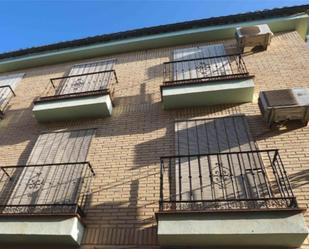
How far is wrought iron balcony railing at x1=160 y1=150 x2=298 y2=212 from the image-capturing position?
15.2ft

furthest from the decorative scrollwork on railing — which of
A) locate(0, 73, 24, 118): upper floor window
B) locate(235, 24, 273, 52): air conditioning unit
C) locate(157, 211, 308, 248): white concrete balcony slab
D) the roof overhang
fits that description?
the roof overhang

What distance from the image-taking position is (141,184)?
18.1 ft

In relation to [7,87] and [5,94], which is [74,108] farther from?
[7,87]

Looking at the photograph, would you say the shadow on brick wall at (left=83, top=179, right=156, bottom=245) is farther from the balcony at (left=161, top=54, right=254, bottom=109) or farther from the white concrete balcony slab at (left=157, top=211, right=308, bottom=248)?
the balcony at (left=161, top=54, right=254, bottom=109)

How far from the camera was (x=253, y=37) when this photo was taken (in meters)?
8.20

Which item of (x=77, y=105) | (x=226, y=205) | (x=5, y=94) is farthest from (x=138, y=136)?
(x=5, y=94)

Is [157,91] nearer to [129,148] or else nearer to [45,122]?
[129,148]

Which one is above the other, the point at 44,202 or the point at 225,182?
the point at 225,182

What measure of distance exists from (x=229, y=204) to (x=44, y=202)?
3198 mm

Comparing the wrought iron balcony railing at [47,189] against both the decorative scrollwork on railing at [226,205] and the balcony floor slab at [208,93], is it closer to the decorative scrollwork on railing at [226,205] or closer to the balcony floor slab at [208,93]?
the decorative scrollwork on railing at [226,205]

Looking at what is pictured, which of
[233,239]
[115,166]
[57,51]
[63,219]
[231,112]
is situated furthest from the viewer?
[57,51]

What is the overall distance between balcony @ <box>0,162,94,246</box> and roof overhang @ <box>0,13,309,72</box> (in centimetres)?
503

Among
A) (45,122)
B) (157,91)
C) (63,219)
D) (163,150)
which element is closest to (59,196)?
(63,219)

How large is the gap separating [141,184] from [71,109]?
2.89 meters
